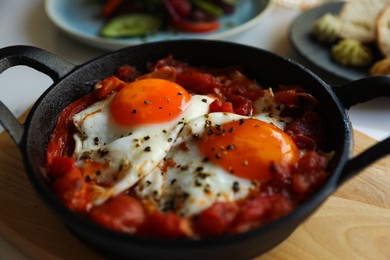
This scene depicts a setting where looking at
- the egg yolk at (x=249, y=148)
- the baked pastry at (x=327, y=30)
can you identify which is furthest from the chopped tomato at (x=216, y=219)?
the baked pastry at (x=327, y=30)

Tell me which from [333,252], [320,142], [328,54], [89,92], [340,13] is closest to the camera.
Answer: [333,252]

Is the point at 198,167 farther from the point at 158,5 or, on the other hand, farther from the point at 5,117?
the point at 158,5

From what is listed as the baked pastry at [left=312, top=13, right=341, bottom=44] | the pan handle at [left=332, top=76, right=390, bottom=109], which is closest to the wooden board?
the pan handle at [left=332, top=76, right=390, bottom=109]

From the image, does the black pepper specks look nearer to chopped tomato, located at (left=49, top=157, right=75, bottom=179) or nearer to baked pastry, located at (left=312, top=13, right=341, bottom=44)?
chopped tomato, located at (left=49, top=157, right=75, bottom=179)

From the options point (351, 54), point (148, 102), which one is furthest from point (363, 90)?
point (351, 54)

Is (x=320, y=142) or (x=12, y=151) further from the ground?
(x=320, y=142)

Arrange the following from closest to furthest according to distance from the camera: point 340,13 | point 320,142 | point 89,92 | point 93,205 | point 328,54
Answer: point 93,205, point 320,142, point 89,92, point 328,54, point 340,13

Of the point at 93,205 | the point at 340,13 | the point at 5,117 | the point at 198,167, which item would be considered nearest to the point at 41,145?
the point at 5,117
